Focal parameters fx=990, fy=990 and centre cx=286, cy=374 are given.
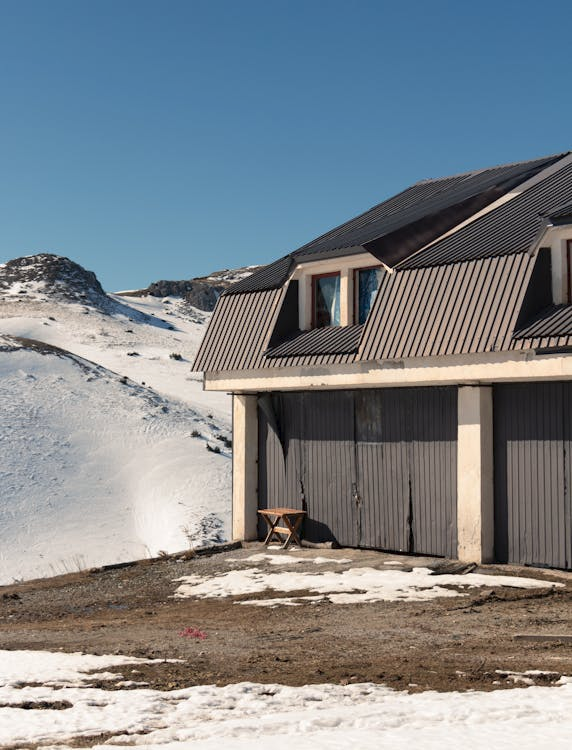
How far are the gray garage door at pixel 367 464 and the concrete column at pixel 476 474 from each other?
0.35 metres

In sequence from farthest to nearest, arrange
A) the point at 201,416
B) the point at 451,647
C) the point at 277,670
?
the point at 201,416 → the point at 451,647 → the point at 277,670

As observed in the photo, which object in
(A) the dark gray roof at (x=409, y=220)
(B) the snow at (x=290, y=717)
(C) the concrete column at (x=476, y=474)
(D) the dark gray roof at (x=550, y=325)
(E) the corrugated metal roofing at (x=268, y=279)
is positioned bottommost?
(B) the snow at (x=290, y=717)

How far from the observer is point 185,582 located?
18000mm

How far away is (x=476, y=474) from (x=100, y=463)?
79.6 feet

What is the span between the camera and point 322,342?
1959 centimetres

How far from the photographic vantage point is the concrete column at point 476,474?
17.0 metres

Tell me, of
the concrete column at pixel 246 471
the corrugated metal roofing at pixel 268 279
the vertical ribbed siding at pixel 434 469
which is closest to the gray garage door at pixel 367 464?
the vertical ribbed siding at pixel 434 469

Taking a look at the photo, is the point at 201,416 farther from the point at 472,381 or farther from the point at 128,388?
the point at 472,381

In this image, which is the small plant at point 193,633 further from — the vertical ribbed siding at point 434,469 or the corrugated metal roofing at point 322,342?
the corrugated metal roofing at point 322,342

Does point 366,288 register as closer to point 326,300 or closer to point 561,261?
point 326,300

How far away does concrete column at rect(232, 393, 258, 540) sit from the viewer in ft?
70.9

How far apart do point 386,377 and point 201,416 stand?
1154 inches

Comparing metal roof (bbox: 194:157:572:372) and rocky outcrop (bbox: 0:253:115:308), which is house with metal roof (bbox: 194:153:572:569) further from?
rocky outcrop (bbox: 0:253:115:308)

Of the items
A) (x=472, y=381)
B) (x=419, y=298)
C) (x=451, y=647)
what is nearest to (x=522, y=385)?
(x=472, y=381)
